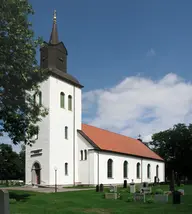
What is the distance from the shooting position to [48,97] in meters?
40.6

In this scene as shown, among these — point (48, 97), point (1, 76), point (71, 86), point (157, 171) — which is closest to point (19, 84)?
point (1, 76)

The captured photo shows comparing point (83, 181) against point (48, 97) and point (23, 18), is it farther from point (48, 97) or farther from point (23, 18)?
point (23, 18)

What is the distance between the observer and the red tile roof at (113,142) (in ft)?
152

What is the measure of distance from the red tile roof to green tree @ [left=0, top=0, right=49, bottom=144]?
2210cm

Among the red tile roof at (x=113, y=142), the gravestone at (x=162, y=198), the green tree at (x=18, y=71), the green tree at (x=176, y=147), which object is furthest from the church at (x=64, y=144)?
the green tree at (x=176, y=147)

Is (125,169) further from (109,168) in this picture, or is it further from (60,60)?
(60,60)

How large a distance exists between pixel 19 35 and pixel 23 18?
1312 mm

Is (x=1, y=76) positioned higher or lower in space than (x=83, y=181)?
higher

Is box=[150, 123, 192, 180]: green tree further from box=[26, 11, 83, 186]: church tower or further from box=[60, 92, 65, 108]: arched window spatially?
box=[60, 92, 65, 108]: arched window

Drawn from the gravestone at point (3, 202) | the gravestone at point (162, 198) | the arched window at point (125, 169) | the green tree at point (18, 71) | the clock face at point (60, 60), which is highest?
the clock face at point (60, 60)

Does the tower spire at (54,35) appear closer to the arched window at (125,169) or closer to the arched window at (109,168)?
the arched window at (109,168)

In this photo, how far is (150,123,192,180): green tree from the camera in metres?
75.3

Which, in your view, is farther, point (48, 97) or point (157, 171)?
point (157, 171)

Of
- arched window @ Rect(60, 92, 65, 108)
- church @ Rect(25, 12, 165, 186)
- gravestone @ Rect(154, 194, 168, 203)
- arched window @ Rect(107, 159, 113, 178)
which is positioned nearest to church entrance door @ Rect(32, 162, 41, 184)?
church @ Rect(25, 12, 165, 186)
